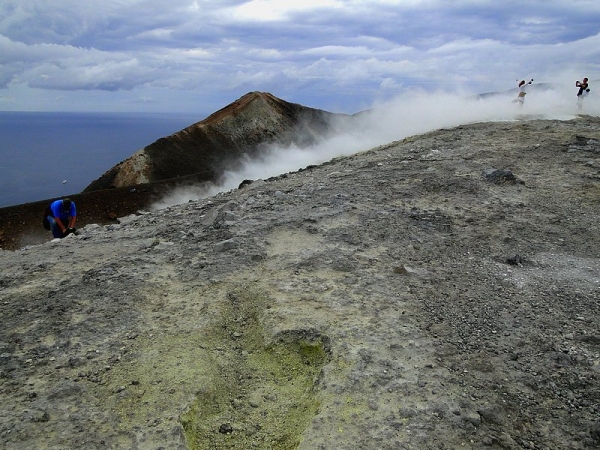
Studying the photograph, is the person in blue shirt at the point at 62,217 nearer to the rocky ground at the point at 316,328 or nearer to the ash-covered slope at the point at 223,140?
the rocky ground at the point at 316,328

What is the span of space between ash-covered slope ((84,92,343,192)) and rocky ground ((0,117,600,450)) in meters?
12.6

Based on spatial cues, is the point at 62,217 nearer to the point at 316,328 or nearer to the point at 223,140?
the point at 316,328

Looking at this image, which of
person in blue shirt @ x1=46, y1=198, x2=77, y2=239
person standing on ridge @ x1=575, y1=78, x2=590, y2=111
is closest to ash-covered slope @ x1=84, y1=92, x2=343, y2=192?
person in blue shirt @ x1=46, y1=198, x2=77, y2=239

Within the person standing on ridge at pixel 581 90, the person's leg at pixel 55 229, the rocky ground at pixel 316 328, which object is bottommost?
the rocky ground at pixel 316 328

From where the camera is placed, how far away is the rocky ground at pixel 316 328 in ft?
11.4

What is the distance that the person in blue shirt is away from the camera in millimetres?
9727

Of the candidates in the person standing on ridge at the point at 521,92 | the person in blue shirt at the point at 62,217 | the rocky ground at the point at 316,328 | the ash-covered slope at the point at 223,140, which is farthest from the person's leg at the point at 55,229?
the person standing on ridge at the point at 521,92

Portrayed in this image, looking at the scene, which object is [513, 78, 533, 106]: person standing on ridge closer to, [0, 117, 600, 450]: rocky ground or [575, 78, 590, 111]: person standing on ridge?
[575, 78, 590, 111]: person standing on ridge

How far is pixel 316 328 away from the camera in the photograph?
457 centimetres

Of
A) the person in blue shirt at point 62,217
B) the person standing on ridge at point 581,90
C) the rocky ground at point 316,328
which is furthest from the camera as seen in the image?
the person standing on ridge at point 581,90

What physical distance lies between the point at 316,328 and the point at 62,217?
7.58m

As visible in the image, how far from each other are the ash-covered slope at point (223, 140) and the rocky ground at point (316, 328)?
12.6 meters

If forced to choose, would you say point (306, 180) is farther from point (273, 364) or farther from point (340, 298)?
point (273, 364)

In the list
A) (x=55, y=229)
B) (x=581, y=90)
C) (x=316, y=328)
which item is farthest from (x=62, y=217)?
(x=581, y=90)
